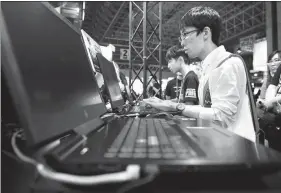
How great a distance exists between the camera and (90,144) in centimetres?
46

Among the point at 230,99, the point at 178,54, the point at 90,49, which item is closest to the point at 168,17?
the point at 178,54

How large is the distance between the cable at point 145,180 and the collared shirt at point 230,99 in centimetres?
81

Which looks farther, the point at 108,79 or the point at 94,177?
the point at 108,79

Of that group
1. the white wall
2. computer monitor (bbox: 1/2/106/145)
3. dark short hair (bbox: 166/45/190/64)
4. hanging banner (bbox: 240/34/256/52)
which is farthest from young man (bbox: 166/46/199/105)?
hanging banner (bbox: 240/34/256/52)

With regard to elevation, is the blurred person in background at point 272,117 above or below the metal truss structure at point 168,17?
below

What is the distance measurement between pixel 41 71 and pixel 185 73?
263 centimetres

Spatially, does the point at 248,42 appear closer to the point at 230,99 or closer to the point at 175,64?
the point at 175,64

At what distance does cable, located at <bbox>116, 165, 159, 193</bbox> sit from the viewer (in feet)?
1.04

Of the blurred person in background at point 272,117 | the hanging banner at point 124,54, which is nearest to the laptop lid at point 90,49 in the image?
the blurred person in background at point 272,117

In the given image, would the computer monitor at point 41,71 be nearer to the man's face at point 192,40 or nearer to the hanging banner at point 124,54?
the man's face at point 192,40

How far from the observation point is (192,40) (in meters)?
1.40

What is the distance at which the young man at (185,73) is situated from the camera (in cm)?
229

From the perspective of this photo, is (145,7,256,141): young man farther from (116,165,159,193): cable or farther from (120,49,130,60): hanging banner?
(120,49,130,60): hanging banner

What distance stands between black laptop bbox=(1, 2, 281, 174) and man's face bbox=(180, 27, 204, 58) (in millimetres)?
957
